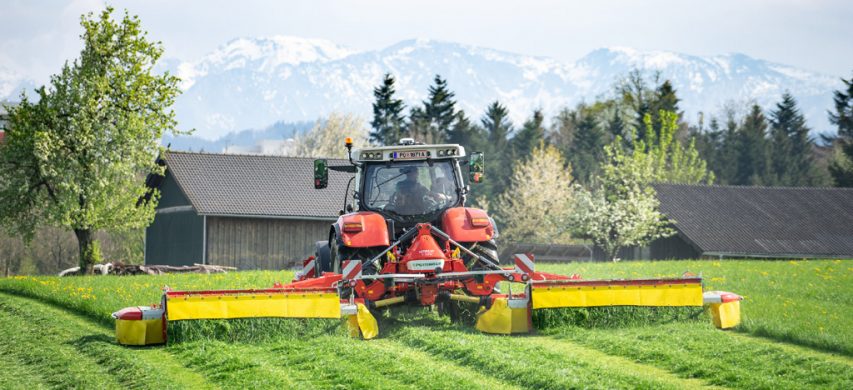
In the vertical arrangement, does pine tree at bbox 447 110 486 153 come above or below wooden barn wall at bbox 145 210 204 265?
above

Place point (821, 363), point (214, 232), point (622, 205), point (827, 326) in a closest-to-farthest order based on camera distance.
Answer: point (821, 363) → point (827, 326) → point (214, 232) → point (622, 205)

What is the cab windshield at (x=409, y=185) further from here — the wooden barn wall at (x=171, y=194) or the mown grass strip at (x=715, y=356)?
the wooden barn wall at (x=171, y=194)

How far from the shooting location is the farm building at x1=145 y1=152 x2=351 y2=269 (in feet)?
148

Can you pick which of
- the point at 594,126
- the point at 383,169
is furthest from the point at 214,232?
the point at 594,126

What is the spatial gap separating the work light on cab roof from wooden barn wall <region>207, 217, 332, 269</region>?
29474 millimetres

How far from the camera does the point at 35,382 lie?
38.1ft

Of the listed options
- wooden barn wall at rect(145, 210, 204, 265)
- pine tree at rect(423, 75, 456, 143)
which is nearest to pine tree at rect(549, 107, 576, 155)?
pine tree at rect(423, 75, 456, 143)

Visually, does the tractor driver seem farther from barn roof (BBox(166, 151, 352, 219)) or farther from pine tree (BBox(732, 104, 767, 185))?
pine tree (BBox(732, 104, 767, 185))

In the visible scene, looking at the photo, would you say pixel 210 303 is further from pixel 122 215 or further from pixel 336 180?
pixel 336 180

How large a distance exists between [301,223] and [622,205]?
19079mm

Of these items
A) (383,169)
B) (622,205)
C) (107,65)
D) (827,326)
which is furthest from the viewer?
(622,205)

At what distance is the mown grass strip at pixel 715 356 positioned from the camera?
10461 mm

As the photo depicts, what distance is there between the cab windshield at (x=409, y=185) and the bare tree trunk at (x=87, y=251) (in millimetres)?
21798

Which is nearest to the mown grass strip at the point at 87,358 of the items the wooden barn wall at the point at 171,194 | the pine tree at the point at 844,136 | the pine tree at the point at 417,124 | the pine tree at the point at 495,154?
the wooden barn wall at the point at 171,194
